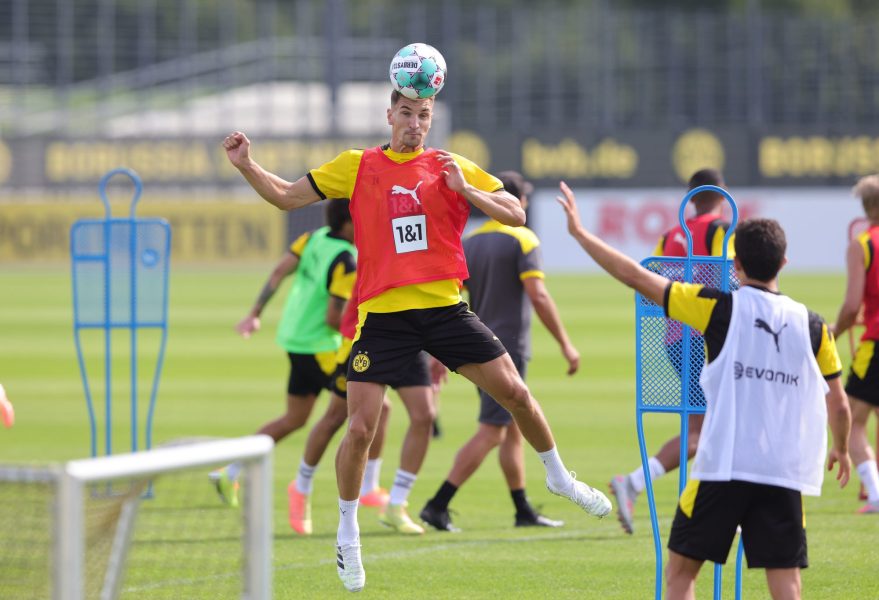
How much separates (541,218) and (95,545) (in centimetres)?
2850

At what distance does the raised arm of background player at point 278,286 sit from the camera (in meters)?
9.23

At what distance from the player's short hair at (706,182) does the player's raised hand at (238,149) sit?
3094 mm

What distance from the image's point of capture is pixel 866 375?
9461 millimetres

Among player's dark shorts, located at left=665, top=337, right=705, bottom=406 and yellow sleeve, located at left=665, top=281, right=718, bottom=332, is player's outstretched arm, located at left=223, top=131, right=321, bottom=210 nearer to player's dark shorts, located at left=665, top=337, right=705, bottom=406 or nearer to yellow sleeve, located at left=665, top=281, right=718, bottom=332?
player's dark shorts, located at left=665, top=337, right=705, bottom=406

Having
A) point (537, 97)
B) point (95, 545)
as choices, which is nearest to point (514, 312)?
point (95, 545)

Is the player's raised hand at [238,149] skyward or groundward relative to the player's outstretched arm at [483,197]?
skyward

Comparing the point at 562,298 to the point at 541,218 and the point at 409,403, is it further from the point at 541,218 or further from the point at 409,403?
the point at 409,403

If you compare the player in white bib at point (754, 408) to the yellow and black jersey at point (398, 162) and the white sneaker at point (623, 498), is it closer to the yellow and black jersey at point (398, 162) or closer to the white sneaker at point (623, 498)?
the yellow and black jersey at point (398, 162)

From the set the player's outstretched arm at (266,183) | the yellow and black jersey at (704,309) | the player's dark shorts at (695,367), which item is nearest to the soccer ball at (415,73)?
the player's outstretched arm at (266,183)

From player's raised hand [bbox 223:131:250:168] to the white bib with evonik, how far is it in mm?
2505

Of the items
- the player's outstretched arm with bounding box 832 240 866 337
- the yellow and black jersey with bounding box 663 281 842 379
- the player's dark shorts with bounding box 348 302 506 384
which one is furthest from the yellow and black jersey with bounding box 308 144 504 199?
the player's outstretched arm with bounding box 832 240 866 337

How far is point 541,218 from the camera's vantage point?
32.4 metres

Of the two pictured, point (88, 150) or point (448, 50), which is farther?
point (448, 50)

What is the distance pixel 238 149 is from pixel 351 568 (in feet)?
6.41
